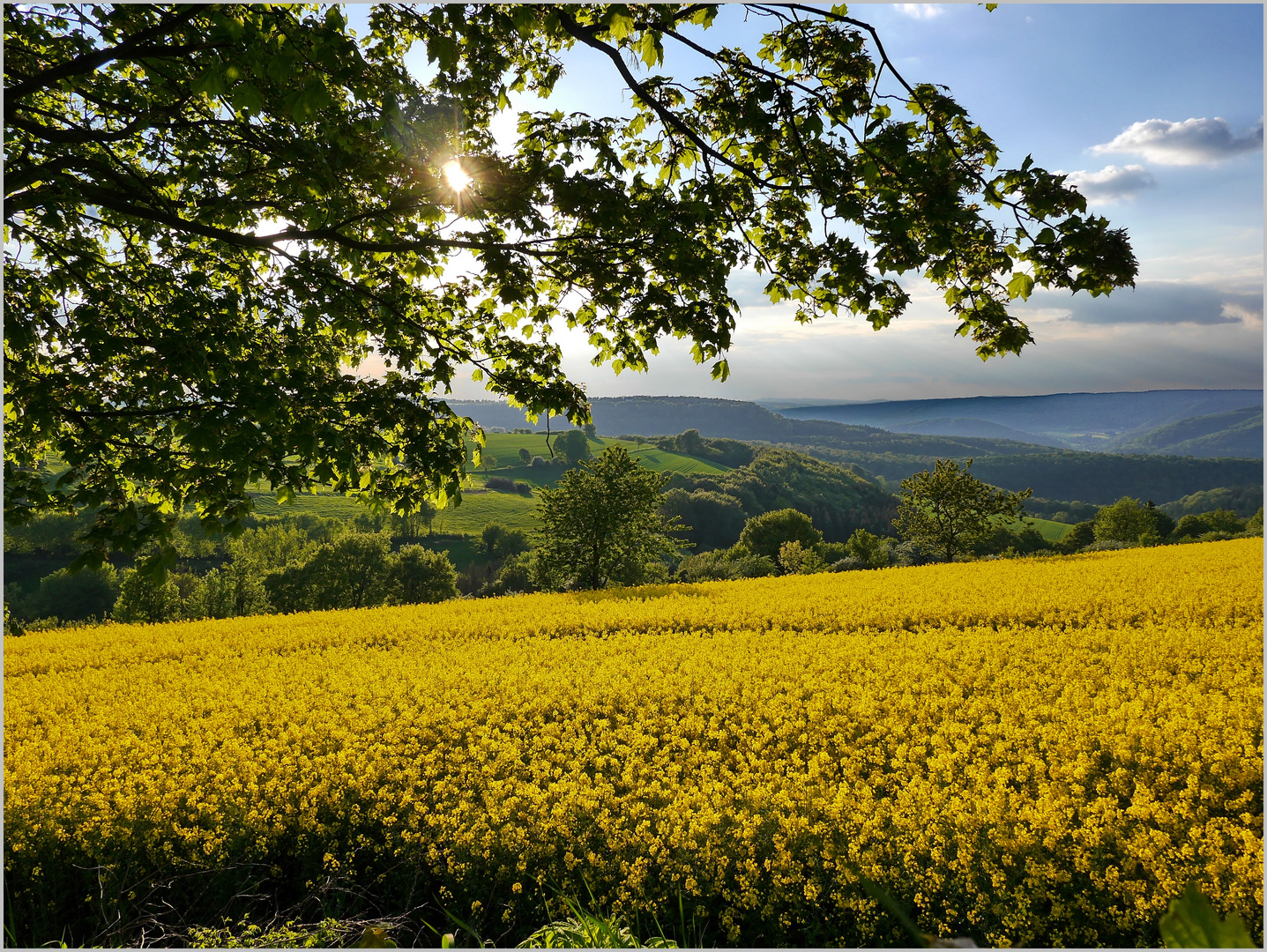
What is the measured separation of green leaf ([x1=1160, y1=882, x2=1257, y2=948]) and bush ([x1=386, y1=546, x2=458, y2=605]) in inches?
1928

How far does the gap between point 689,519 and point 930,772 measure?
86.8 meters

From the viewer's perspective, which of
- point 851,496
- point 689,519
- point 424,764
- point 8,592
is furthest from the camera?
point 851,496

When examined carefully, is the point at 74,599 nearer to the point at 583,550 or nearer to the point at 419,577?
the point at 419,577

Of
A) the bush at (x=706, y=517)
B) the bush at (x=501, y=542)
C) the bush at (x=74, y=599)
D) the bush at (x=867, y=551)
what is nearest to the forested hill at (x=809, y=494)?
the bush at (x=706, y=517)

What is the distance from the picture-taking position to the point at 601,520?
2686 cm

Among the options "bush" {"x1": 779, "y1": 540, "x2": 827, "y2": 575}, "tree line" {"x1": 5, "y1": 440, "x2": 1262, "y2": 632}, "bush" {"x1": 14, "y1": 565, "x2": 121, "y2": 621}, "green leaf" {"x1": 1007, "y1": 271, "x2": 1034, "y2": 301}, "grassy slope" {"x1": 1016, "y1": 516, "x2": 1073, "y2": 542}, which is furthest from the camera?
"grassy slope" {"x1": 1016, "y1": 516, "x2": 1073, "y2": 542}

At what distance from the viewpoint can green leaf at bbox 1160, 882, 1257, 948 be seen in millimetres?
1038

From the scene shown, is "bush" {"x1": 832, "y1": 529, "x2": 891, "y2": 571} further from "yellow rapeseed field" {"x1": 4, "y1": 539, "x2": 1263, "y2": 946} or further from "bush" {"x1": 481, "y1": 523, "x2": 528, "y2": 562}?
"bush" {"x1": 481, "y1": 523, "x2": 528, "y2": 562}

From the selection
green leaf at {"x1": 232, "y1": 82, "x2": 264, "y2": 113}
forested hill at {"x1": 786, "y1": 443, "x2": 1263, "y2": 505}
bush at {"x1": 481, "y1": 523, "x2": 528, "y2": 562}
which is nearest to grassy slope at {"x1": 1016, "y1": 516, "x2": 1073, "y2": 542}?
forested hill at {"x1": 786, "y1": 443, "x2": 1263, "y2": 505}

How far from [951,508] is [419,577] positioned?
4068 cm

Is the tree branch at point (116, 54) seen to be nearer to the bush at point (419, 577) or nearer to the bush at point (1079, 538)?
the bush at point (419, 577)

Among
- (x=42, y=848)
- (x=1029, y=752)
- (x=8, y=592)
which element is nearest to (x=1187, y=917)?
(x=1029, y=752)

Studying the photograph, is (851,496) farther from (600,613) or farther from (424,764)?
(424,764)

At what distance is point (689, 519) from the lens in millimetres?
91688
